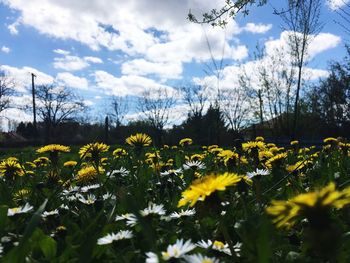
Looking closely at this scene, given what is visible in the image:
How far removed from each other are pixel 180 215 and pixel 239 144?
1.40m

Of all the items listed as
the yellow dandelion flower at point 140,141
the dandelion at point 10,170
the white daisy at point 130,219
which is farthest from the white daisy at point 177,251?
the dandelion at point 10,170

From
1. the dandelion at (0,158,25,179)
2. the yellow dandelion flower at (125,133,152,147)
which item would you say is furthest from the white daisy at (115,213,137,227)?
the dandelion at (0,158,25,179)

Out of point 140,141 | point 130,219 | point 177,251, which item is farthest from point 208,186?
point 140,141

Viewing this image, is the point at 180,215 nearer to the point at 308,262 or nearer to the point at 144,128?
the point at 308,262

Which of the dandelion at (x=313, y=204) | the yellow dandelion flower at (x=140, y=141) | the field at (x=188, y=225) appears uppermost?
the yellow dandelion flower at (x=140, y=141)

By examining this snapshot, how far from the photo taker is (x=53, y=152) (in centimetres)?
238

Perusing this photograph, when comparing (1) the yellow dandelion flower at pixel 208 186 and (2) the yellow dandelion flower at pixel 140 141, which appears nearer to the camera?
(1) the yellow dandelion flower at pixel 208 186

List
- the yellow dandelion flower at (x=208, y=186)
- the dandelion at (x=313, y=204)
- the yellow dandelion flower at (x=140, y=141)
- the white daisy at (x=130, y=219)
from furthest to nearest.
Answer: the yellow dandelion flower at (x=140, y=141)
the white daisy at (x=130, y=219)
the yellow dandelion flower at (x=208, y=186)
the dandelion at (x=313, y=204)

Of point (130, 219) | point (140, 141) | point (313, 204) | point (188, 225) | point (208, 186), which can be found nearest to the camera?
point (313, 204)

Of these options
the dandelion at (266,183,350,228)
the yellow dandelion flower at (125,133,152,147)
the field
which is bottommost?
the field

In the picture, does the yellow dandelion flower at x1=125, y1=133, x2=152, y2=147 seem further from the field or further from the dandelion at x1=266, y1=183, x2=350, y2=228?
the dandelion at x1=266, y1=183, x2=350, y2=228

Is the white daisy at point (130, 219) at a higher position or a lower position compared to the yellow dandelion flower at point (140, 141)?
lower

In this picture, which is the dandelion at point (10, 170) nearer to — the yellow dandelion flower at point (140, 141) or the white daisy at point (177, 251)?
the yellow dandelion flower at point (140, 141)

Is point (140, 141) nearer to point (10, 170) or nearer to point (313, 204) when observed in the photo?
point (10, 170)
